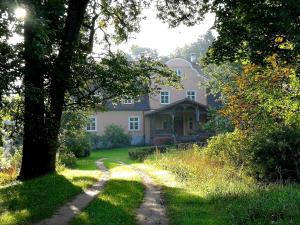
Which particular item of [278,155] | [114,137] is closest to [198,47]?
[114,137]

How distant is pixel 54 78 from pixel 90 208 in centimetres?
560

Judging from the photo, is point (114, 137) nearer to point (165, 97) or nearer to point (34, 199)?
point (165, 97)

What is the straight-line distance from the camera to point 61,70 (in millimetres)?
14828

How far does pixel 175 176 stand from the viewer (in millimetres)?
18188

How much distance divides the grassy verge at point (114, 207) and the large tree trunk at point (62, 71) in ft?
9.20

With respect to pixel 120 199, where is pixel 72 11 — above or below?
above

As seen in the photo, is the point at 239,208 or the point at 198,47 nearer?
the point at 239,208

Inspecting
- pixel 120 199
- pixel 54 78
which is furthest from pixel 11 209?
pixel 54 78

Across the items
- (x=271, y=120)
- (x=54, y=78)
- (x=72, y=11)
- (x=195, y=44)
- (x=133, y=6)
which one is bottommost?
(x=271, y=120)

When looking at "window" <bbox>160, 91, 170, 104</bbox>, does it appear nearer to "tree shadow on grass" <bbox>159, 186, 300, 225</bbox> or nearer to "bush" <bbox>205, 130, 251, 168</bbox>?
"bush" <bbox>205, 130, 251, 168</bbox>

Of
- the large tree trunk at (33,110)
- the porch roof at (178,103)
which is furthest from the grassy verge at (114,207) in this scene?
the porch roof at (178,103)

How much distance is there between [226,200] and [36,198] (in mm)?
5240

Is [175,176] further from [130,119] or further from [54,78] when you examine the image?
[130,119]

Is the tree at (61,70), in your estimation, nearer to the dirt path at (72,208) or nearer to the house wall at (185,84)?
the dirt path at (72,208)
